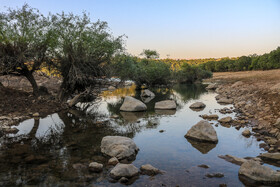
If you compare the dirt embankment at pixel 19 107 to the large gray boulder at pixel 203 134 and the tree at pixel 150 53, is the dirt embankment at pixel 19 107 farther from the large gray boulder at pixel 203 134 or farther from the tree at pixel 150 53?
the tree at pixel 150 53

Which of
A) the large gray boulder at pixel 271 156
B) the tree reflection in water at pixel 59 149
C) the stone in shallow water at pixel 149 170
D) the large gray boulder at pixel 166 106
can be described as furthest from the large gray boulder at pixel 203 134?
the large gray boulder at pixel 166 106

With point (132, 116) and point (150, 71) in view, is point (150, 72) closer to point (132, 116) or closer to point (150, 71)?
point (150, 71)

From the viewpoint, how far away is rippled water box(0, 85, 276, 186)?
631cm

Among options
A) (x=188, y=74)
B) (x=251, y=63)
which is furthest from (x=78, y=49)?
(x=251, y=63)

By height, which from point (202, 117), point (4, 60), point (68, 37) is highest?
point (68, 37)

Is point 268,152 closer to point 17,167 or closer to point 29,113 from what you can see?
point 17,167

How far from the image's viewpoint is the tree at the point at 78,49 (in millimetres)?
17797

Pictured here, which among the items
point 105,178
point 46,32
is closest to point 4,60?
point 46,32

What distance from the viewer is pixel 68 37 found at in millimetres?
17844

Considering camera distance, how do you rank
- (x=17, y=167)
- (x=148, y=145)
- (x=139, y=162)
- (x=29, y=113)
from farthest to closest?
(x=29, y=113) → (x=148, y=145) → (x=139, y=162) → (x=17, y=167)

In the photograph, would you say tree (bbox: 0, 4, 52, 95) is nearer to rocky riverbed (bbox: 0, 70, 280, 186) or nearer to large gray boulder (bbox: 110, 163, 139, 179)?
rocky riverbed (bbox: 0, 70, 280, 186)

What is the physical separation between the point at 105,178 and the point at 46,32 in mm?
15186

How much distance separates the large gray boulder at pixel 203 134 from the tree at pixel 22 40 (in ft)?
44.5

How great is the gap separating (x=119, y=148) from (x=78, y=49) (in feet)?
41.1
